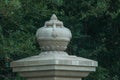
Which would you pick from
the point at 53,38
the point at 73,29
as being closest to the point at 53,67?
the point at 53,38

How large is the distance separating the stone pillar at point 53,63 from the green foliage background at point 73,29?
2835 millimetres

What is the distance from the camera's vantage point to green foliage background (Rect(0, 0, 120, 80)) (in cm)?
831

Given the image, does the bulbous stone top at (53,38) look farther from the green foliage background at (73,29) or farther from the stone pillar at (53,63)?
the green foliage background at (73,29)

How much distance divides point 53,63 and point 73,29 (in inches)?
188

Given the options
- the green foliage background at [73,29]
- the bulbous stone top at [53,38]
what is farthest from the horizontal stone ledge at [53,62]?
the green foliage background at [73,29]

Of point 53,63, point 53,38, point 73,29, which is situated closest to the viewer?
point 53,63

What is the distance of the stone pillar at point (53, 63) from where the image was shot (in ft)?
16.6

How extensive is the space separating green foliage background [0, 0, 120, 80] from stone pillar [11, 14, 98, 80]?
112 inches

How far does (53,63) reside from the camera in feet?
16.4

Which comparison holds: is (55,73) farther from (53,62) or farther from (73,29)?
(73,29)

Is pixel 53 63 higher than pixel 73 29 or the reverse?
higher

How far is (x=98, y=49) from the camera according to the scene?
966 centimetres

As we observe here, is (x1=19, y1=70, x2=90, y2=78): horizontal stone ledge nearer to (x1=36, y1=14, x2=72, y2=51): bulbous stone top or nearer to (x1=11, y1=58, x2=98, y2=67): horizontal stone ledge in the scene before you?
(x1=11, y1=58, x2=98, y2=67): horizontal stone ledge

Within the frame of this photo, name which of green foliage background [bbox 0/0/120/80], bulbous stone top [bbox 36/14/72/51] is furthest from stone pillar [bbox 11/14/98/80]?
green foliage background [bbox 0/0/120/80]
